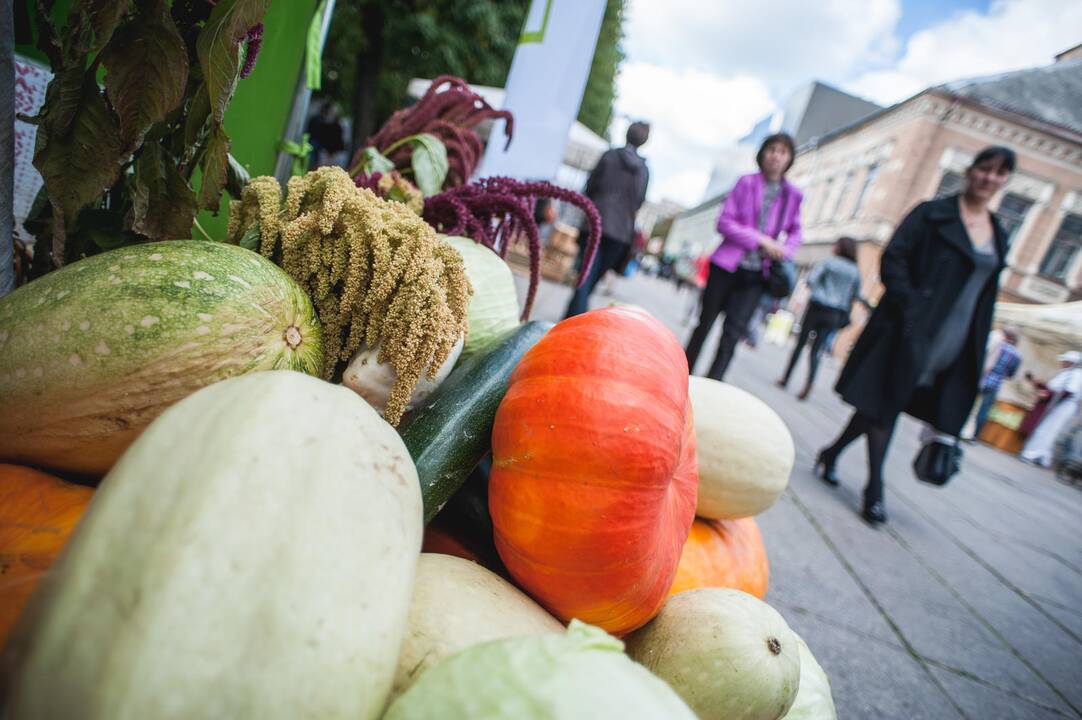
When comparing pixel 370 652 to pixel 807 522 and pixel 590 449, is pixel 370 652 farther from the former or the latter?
pixel 807 522

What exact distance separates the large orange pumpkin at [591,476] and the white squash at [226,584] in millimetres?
295

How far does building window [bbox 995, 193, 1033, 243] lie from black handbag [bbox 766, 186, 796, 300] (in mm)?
22931

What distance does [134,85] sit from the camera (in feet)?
2.91

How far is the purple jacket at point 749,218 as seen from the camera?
12.2ft

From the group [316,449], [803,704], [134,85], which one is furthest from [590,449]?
[134,85]

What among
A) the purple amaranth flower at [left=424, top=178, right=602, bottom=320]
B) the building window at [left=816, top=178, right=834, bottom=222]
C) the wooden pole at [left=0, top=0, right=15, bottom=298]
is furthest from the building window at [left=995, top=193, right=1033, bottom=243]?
the wooden pole at [left=0, top=0, right=15, bottom=298]

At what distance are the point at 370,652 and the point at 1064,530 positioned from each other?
7705mm

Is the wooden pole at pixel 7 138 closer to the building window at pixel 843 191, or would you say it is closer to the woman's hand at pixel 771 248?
the woman's hand at pixel 771 248

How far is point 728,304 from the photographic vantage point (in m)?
3.98

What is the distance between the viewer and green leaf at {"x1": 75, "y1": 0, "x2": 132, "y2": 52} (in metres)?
0.78

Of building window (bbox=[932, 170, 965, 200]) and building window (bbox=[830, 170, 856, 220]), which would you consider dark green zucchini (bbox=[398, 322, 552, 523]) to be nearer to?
building window (bbox=[932, 170, 965, 200])


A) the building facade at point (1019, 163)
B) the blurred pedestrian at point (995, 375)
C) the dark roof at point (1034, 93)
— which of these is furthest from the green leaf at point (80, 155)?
the dark roof at point (1034, 93)

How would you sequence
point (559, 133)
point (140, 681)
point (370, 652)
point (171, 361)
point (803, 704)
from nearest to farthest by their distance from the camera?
point (140, 681) < point (370, 652) < point (171, 361) < point (803, 704) < point (559, 133)

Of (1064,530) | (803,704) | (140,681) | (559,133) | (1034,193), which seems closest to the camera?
(140,681)
